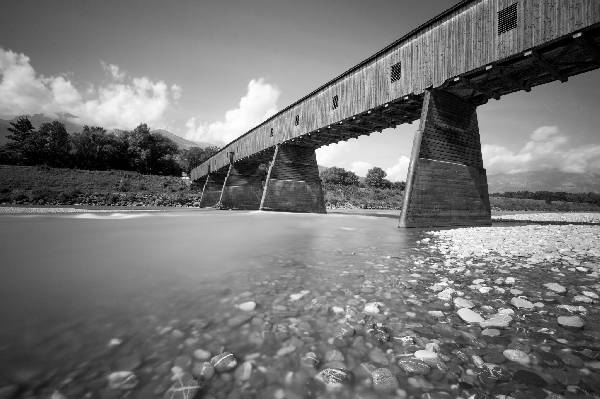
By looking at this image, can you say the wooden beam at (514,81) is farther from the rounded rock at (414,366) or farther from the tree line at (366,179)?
the tree line at (366,179)

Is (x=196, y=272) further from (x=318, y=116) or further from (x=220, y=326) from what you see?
(x=318, y=116)

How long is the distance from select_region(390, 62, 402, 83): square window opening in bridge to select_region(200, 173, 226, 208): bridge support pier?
123 feet

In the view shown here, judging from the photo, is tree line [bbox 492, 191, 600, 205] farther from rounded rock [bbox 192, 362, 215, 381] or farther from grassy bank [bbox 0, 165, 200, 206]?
rounded rock [bbox 192, 362, 215, 381]

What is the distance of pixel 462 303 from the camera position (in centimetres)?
265

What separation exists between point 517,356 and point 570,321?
1.02 m

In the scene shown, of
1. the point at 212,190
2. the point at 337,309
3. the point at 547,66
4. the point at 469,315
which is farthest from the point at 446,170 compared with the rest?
the point at 212,190

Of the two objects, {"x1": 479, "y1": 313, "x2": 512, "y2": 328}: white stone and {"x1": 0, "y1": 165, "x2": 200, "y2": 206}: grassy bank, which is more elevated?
{"x1": 0, "y1": 165, "x2": 200, "y2": 206}: grassy bank

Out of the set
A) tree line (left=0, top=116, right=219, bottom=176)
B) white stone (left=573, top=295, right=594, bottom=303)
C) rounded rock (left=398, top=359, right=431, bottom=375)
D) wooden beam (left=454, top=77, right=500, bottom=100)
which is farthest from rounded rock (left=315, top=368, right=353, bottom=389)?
tree line (left=0, top=116, right=219, bottom=176)

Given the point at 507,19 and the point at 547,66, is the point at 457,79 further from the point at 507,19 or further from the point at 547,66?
the point at 547,66

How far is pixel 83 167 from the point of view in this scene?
63062mm

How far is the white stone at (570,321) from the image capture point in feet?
7.13

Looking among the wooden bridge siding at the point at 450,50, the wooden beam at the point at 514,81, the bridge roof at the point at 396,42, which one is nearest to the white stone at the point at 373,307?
the wooden bridge siding at the point at 450,50

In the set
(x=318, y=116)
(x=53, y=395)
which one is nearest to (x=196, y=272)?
(x=53, y=395)

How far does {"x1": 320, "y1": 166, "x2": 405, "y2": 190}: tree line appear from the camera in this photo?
97.2 metres
